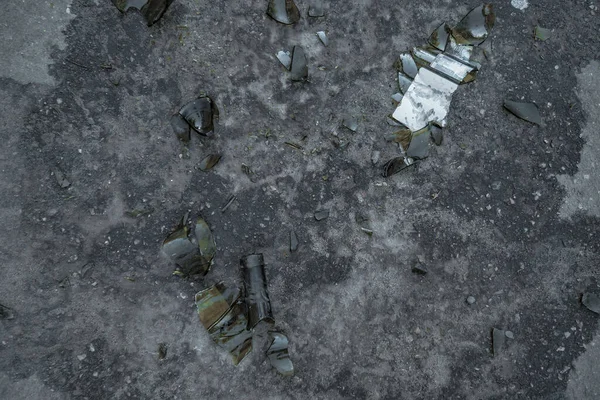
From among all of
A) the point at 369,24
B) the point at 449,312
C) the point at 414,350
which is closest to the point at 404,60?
the point at 369,24

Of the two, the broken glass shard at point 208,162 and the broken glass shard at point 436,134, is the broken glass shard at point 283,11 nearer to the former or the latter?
the broken glass shard at point 208,162

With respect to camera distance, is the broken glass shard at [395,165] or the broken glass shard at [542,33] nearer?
the broken glass shard at [395,165]

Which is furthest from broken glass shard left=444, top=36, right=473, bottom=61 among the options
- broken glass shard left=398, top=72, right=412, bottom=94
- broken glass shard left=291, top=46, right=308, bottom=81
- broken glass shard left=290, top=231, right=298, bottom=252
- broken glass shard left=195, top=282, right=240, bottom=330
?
broken glass shard left=195, top=282, right=240, bottom=330

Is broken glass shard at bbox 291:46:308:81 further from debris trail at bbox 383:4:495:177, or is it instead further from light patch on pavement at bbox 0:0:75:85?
light patch on pavement at bbox 0:0:75:85

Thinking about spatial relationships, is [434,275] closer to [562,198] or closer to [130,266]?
[562,198]

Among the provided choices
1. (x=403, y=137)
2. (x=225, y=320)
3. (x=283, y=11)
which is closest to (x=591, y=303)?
(x=403, y=137)

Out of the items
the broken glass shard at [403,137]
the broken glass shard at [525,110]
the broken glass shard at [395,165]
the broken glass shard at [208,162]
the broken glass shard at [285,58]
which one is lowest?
the broken glass shard at [208,162]

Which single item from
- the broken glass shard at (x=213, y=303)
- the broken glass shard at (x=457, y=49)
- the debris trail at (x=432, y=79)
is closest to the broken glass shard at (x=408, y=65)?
the debris trail at (x=432, y=79)

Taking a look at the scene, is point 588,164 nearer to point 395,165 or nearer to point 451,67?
point 451,67
